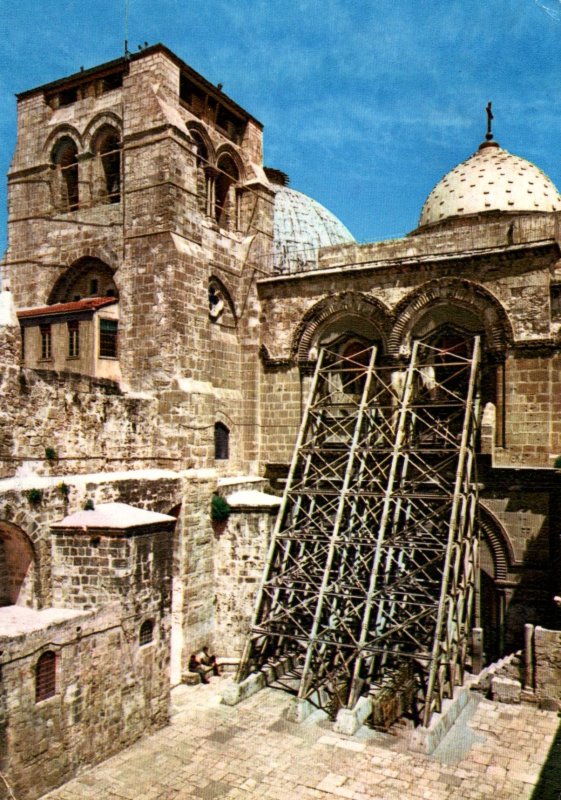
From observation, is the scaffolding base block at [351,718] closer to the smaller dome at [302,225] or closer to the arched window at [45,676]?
the arched window at [45,676]

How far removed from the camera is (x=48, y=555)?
13.3m

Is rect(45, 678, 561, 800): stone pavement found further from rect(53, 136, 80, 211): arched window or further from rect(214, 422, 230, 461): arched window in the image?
rect(53, 136, 80, 211): arched window

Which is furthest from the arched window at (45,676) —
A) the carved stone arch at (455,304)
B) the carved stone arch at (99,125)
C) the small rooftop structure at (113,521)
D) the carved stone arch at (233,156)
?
the carved stone arch at (233,156)

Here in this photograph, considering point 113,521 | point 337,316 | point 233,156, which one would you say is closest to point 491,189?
point 337,316

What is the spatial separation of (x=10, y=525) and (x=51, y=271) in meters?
8.87

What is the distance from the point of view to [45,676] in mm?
11633

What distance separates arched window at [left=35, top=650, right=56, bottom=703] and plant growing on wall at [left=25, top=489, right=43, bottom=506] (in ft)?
8.99

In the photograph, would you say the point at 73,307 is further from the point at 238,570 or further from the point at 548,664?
the point at 548,664

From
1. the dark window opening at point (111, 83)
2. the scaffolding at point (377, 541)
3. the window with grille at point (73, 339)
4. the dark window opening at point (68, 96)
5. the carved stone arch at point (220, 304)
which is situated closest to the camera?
the scaffolding at point (377, 541)

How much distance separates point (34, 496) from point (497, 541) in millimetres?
10415

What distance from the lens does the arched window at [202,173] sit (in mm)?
19188

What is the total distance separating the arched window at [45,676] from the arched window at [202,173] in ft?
39.7

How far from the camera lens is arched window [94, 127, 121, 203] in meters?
19.0

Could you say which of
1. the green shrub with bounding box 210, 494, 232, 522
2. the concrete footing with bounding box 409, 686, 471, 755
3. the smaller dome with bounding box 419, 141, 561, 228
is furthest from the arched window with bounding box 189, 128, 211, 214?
the concrete footing with bounding box 409, 686, 471, 755
